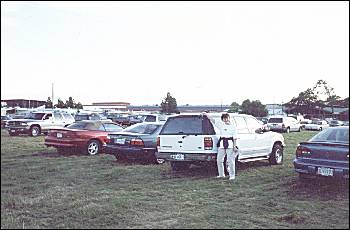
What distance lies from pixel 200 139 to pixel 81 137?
17.4ft

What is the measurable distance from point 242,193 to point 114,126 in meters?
8.38

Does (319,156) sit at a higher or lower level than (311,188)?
higher

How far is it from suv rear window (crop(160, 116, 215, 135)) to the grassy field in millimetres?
916

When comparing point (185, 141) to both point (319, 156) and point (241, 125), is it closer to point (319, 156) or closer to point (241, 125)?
point (241, 125)

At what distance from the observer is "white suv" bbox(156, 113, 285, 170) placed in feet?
30.2

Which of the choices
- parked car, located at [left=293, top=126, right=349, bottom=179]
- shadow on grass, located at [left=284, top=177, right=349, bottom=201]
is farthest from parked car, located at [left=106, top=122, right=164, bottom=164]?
parked car, located at [left=293, top=126, right=349, bottom=179]

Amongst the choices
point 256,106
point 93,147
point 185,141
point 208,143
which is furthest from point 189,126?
point 93,147

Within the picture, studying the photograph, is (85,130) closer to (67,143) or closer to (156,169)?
(67,143)

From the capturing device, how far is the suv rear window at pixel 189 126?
934 centimetres

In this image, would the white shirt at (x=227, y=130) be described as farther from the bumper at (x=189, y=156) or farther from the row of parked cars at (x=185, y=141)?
the bumper at (x=189, y=156)

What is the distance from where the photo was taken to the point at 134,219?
500 centimetres

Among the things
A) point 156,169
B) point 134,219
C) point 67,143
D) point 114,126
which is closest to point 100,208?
point 134,219

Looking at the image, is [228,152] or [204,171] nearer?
[228,152]

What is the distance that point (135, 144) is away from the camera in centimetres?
1134
